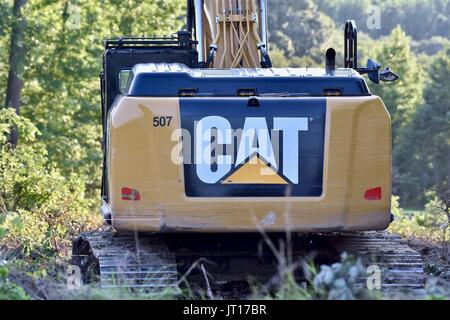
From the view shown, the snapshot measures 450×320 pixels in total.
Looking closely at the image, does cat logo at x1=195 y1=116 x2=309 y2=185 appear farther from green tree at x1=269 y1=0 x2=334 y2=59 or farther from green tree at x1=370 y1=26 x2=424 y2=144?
green tree at x1=269 y1=0 x2=334 y2=59

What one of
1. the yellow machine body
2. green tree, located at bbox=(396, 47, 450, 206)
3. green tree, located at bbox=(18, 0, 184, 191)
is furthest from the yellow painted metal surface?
green tree, located at bbox=(396, 47, 450, 206)

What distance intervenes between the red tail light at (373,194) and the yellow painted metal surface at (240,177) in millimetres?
53

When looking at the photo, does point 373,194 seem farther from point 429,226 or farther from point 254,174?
point 429,226

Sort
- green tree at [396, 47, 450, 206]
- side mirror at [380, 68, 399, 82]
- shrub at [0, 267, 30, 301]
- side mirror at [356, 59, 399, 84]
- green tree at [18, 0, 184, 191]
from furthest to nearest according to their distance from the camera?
green tree at [396, 47, 450, 206], green tree at [18, 0, 184, 191], side mirror at [380, 68, 399, 82], side mirror at [356, 59, 399, 84], shrub at [0, 267, 30, 301]

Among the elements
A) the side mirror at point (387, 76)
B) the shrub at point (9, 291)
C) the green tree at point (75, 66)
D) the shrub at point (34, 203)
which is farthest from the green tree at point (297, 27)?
the shrub at point (9, 291)

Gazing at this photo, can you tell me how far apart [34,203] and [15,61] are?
11.6 metres

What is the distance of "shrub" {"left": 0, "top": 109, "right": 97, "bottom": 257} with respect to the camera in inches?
619

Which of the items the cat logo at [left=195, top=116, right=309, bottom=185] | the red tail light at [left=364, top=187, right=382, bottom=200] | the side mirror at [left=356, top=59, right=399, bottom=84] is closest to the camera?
the cat logo at [left=195, top=116, right=309, bottom=185]

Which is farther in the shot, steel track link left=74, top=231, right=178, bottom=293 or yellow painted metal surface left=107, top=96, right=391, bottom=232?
yellow painted metal surface left=107, top=96, right=391, bottom=232

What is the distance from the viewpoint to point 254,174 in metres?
11.2

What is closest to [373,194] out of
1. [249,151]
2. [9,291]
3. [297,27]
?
[249,151]

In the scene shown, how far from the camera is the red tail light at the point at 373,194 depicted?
11406 mm

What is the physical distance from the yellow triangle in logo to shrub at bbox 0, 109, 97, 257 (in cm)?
452

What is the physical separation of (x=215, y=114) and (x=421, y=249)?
18.9 ft
